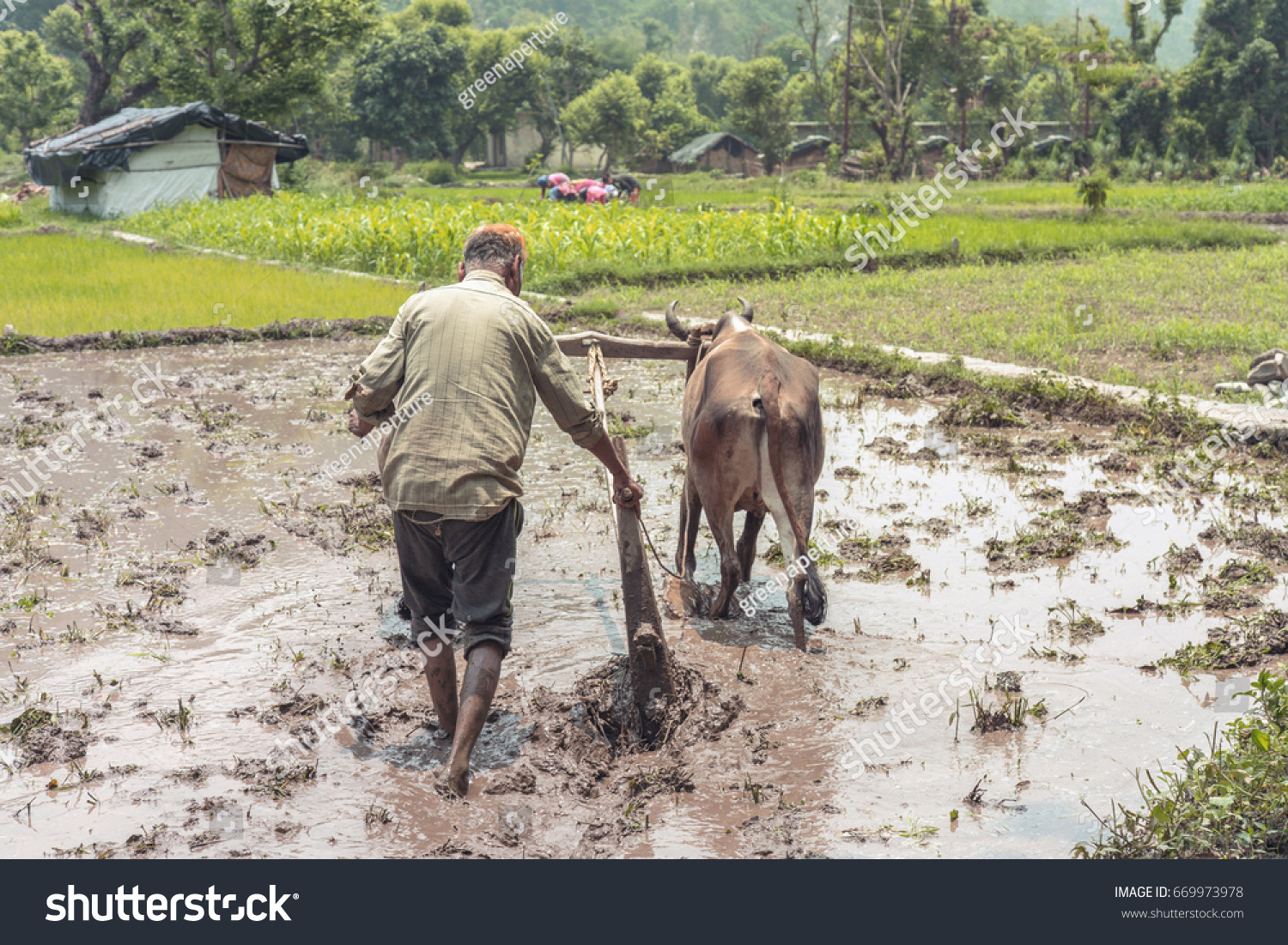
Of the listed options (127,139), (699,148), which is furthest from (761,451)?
→ (699,148)

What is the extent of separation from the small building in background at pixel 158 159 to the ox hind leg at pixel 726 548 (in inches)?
975

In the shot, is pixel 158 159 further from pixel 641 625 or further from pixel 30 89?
pixel 641 625

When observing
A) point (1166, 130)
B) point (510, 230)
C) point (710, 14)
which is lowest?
point (510, 230)

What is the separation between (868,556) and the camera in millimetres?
5625

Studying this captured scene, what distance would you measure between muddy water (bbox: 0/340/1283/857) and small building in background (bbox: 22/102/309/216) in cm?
2130

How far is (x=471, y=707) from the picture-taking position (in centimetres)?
340

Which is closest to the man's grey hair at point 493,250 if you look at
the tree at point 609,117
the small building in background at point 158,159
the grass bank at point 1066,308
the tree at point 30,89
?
the grass bank at point 1066,308

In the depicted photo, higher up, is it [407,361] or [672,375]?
[407,361]

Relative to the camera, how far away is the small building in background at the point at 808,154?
48.2m

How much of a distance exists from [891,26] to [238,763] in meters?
46.1

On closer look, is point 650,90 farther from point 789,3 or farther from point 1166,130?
point 789,3

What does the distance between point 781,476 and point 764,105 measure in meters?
43.2

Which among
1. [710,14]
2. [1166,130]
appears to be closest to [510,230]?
[1166,130]

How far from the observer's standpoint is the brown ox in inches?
173
